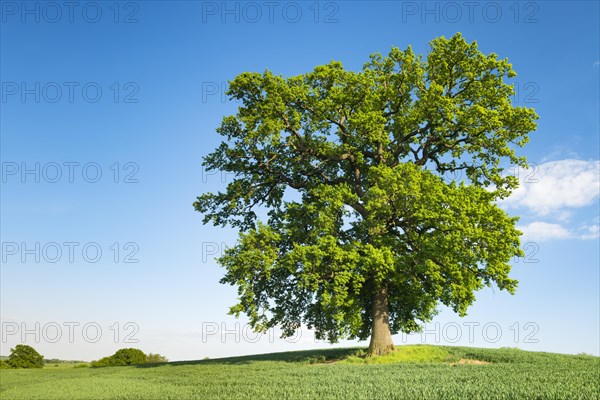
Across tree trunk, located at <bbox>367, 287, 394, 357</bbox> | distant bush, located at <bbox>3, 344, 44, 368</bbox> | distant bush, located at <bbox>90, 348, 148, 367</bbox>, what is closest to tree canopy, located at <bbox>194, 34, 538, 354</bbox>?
tree trunk, located at <bbox>367, 287, 394, 357</bbox>

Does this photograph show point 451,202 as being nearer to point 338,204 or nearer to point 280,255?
point 338,204

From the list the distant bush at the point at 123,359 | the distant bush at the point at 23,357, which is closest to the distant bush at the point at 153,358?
the distant bush at the point at 123,359

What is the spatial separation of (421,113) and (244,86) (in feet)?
34.2

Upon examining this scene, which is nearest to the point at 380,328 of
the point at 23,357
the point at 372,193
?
the point at 372,193

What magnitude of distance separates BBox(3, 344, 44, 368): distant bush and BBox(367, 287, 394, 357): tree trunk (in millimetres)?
34217

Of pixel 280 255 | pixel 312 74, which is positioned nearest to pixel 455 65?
pixel 312 74

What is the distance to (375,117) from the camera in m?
28.2

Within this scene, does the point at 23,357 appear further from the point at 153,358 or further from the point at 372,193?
the point at 372,193

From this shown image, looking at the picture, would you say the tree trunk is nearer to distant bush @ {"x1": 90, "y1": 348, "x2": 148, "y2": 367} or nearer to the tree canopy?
the tree canopy

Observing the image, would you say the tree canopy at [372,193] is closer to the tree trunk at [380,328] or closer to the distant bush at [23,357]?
the tree trunk at [380,328]

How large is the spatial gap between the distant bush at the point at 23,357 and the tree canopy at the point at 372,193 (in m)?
27.4

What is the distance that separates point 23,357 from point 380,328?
116ft

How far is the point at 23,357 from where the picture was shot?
46062mm

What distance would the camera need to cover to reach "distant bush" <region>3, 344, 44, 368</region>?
45719 mm
